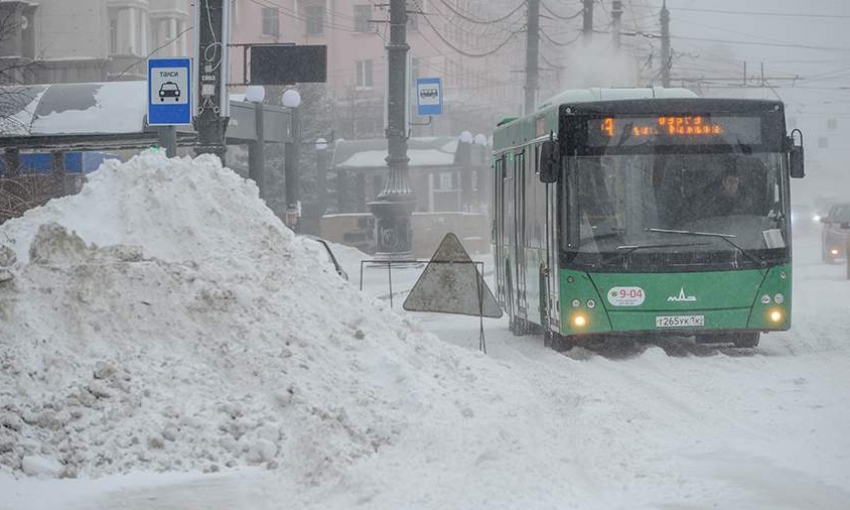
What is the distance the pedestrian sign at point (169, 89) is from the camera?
1673 centimetres

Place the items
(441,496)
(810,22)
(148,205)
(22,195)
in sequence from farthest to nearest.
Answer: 1. (810,22)
2. (22,195)
3. (148,205)
4. (441,496)

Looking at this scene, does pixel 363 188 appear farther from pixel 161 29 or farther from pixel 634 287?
pixel 634 287

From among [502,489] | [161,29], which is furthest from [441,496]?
[161,29]

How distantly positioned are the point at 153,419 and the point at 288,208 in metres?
25.7

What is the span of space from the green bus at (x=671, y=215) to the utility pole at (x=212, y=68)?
3.61 metres

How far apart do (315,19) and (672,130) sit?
69.1m

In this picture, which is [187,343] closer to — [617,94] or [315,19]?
[617,94]

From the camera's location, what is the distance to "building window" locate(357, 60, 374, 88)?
88.9m

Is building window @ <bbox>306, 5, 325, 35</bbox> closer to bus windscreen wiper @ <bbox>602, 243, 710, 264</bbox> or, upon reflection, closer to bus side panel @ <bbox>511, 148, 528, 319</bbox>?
bus side panel @ <bbox>511, 148, 528, 319</bbox>

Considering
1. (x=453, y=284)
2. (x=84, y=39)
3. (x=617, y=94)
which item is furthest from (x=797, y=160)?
(x=84, y=39)

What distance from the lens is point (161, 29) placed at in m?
62.0

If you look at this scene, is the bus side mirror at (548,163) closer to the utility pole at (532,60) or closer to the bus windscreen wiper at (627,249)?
the bus windscreen wiper at (627,249)

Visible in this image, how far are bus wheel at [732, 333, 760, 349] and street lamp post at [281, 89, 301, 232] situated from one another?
57.5 feet

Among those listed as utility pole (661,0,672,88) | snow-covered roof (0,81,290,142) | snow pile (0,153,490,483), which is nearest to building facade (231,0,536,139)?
utility pole (661,0,672,88)
